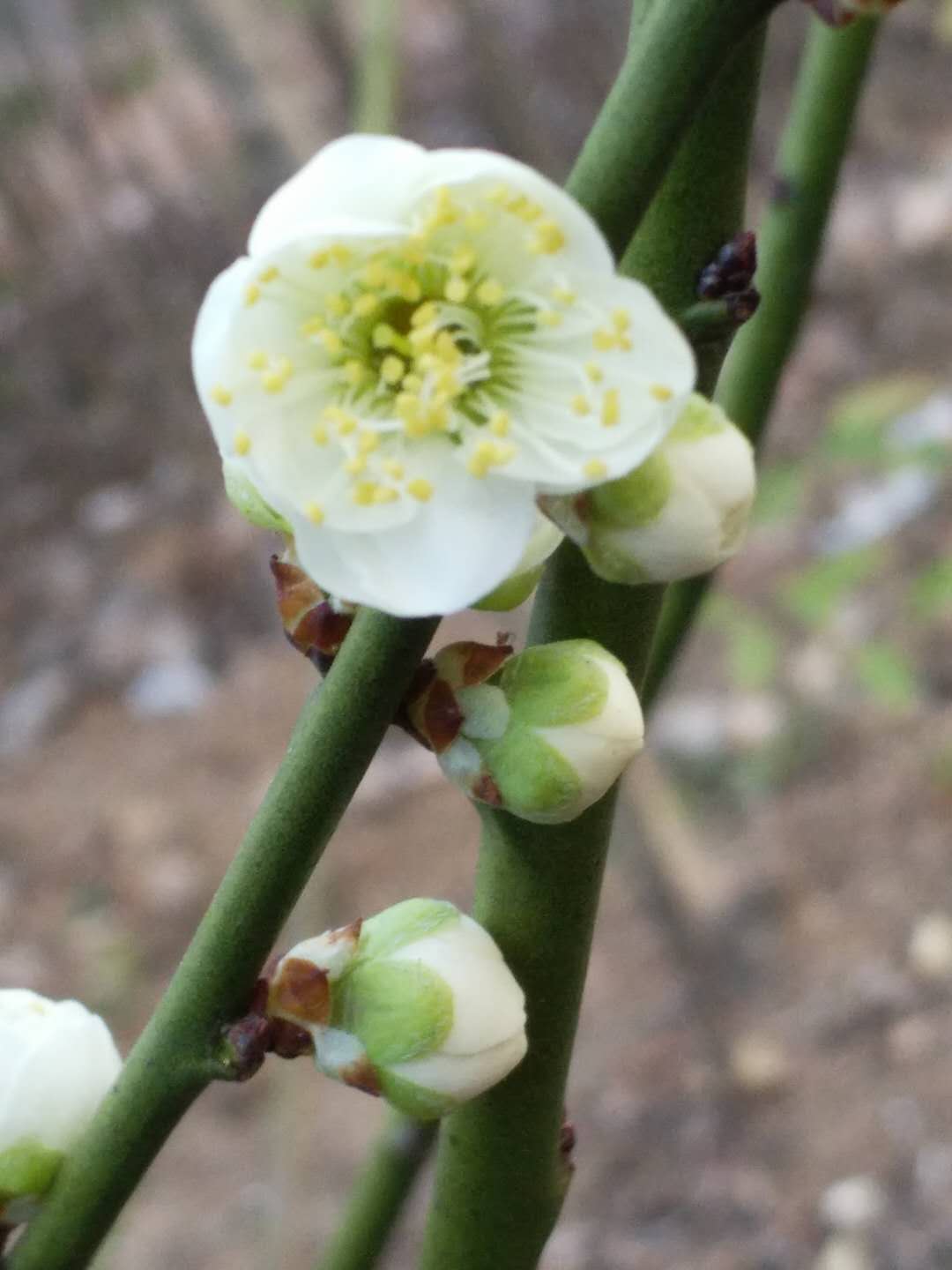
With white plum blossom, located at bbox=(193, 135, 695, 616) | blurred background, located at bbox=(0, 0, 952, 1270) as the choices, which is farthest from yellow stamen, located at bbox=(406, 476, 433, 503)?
blurred background, located at bbox=(0, 0, 952, 1270)

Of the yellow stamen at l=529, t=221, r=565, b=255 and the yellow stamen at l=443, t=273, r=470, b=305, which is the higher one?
the yellow stamen at l=529, t=221, r=565, b=255

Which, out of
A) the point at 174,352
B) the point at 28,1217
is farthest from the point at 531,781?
the point at 174,352

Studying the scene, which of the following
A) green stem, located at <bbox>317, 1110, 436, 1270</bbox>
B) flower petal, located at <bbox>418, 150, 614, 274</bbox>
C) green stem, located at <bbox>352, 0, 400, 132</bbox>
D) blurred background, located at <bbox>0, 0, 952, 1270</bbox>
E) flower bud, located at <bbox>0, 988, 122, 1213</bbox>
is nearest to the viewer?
flower petal, located at <bbox>418, 150, 614, 274</bbox>

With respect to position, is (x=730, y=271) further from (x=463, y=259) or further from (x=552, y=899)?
(x=552, y=899)

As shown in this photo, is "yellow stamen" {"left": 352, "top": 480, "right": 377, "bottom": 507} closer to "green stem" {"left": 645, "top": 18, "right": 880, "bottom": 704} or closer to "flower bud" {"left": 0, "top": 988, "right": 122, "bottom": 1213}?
"flower bud" {"left": 0, "top": 988, "right": 122, "bottom": 1213}

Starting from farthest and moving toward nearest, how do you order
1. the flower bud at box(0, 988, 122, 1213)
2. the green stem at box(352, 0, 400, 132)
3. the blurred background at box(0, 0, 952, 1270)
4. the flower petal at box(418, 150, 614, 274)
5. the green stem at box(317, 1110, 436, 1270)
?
1. the blurred background at box(0, 0, 952, 1270)
2. the green stem at box(352, 0, 400, 132)
3. the green stem at box(317, 1110, 436, 1270)
4. the flower bud at box(0, 988, 122, 1213)
5. the flower petal at box(418, 150, 614, 274)

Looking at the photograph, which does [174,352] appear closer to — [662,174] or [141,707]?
[141,707]

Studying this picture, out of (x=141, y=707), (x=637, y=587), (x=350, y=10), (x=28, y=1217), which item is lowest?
(x=141, y=707)

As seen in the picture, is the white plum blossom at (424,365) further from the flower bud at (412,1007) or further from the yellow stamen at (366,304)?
the flower bud at (412,1007)
